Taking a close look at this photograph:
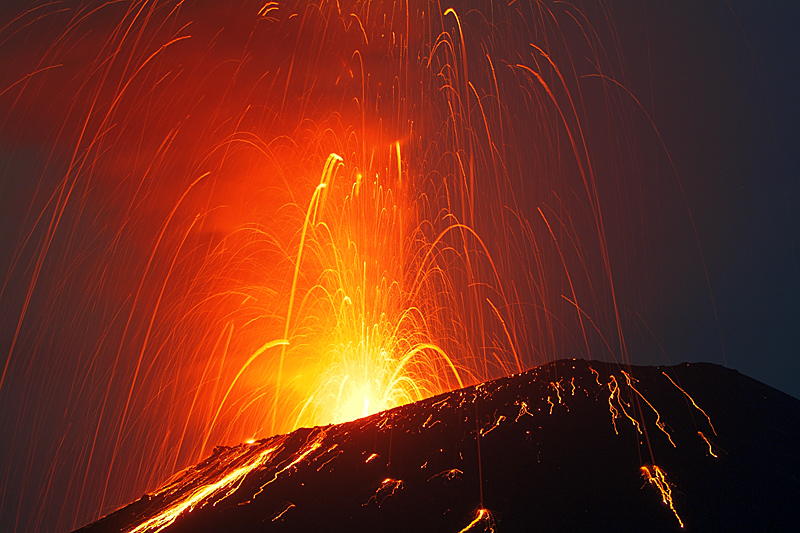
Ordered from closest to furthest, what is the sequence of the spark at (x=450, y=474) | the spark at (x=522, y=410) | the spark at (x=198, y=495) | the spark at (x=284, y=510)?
the spark at (x=284, y=510), the spark at (x=450, y=474), the spark at (x=198, y=495), the spark at (x=522, y=410)

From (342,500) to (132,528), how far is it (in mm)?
6211

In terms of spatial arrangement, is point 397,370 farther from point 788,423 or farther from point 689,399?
point 788,423

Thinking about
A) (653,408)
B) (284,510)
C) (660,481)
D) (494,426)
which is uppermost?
(494,426)

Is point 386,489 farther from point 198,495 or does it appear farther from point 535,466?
point 198,495

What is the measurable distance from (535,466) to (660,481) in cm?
278

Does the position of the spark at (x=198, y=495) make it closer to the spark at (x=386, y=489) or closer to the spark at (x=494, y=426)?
the spark at (x=386, y=489)

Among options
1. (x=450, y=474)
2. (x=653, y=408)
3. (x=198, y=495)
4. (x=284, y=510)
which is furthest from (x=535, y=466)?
(x=198, y=495)

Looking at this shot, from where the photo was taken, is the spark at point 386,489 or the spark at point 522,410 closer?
the spark at point 386,489

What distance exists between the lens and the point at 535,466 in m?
12.0

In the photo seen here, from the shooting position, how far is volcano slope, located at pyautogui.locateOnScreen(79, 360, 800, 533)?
1063 cm

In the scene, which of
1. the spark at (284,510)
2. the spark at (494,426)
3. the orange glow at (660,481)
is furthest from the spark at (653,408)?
the spark at (284,510)

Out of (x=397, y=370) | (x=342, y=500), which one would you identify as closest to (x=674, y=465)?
(x=342, y=500)

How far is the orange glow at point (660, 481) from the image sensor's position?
34.9ft

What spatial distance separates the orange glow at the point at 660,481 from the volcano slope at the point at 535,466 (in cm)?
4
